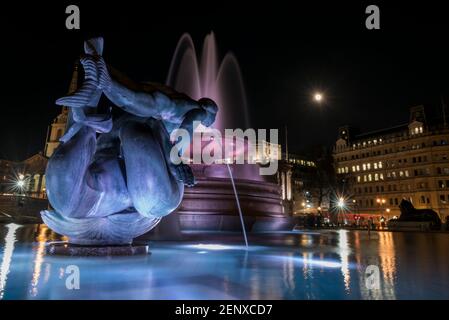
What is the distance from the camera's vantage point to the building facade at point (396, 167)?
225 feet

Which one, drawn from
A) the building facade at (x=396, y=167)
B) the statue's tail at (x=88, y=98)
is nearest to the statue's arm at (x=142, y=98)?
the statue's tail at (x=88, y=98)

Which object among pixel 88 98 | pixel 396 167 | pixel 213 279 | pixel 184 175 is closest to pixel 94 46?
pixel 88 98

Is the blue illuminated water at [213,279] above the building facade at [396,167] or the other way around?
the other way around

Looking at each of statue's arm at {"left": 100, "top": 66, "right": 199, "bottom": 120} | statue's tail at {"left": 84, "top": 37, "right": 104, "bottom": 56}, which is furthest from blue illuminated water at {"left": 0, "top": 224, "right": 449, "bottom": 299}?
statue's tail at {"left": 84, "top": 37, "right": 104, "bottom": 56}

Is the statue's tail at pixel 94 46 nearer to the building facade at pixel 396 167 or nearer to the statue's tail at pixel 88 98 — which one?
the statue's tail at pixel 88 98

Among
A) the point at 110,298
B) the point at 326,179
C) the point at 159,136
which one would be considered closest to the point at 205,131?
the point at 159,136

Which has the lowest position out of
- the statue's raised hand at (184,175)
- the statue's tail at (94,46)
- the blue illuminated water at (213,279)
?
the blue illuminated water at (213,279)

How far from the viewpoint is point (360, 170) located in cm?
8494

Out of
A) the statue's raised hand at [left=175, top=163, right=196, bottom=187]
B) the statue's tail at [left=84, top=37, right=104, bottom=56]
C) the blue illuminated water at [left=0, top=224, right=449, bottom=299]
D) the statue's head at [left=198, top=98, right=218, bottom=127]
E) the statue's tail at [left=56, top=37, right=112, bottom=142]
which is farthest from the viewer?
the statue's head at [left=198, top=98, right=218, bottom=127]

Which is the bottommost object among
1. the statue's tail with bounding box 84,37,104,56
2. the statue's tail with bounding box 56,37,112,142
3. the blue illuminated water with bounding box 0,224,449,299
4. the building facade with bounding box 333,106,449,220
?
the blue illuminated water with bounding box 0,224,449,299

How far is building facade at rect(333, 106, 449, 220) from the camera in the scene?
6862 centimetres

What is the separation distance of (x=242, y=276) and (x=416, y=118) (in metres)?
82.3

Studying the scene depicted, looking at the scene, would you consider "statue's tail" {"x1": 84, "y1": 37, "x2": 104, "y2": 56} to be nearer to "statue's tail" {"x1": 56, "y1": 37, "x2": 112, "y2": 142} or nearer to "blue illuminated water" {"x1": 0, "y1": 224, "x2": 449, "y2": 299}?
"statue's tail" {"x1": 56, "y1": 37, "x2": 112, "y2": 142}
